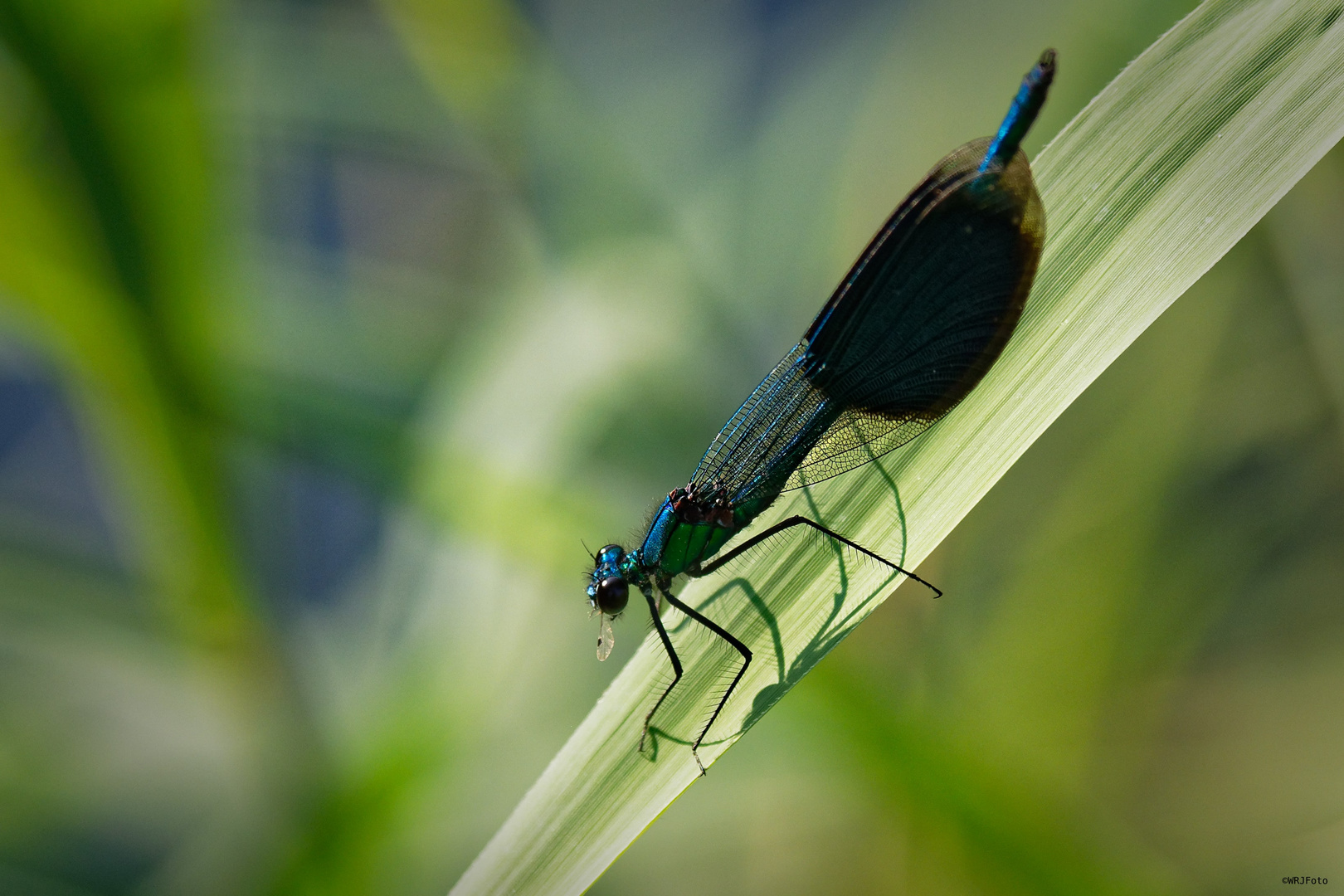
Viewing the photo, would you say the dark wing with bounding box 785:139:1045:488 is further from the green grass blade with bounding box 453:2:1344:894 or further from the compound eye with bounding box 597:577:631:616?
the compound eye with bounding box 597:577:631:616

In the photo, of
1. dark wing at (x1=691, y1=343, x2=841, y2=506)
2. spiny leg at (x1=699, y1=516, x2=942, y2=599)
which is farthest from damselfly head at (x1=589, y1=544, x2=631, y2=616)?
dark wing at (x1=691, y1=343, x2=841, y2=506)

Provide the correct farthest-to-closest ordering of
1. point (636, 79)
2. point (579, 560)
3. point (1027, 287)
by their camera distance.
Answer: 1. point (636, 79)
2. point (579, 560)
3. point (1027, 287)

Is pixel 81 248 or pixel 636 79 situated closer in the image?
pixel 81 248

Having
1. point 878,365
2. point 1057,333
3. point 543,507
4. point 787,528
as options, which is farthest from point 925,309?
point 543,507

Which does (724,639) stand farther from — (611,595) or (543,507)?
(543,507)

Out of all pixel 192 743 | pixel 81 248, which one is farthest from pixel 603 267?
pixel 192 743

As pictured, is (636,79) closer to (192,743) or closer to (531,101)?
(531,101)

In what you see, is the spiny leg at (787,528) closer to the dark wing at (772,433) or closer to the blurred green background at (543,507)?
the dark wing at (772,433)
